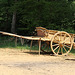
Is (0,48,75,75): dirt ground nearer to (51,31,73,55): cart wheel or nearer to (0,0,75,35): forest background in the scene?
(51,31,73,55): cart wheel

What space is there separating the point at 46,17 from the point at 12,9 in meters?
4.26

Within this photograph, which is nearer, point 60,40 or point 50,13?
point 60,40

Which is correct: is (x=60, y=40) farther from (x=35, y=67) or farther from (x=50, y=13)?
(x=50, y=13)

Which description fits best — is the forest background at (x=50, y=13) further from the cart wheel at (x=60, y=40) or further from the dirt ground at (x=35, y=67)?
the dirt ground at (x=35, y=67)

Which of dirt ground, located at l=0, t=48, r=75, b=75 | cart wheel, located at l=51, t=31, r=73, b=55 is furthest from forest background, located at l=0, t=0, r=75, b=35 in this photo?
dirt ground, located at l=0, t=48, r=75, b=75

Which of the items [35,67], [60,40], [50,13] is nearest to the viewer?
[35,67]

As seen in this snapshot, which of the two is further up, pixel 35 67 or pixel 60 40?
pixel 60 40

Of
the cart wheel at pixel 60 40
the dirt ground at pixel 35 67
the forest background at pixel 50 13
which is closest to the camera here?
the dirt ground at pixel 35 67

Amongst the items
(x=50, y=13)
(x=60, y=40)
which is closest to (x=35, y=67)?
(x=60, y=40)

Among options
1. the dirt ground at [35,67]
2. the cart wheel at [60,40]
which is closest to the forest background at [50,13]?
the cart wheel at [60,40]

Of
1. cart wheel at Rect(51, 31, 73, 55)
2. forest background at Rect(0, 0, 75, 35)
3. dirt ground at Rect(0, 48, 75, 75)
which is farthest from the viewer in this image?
forest background at Rect(0, 0, 75, 35)

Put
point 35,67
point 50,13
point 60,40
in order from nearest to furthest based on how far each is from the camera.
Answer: point 35,67
point 60,40
point 50,13

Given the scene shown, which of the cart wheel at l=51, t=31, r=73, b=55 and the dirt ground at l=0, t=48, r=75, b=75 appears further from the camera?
the cart wheel at l=51, t=31, r=73, b=55

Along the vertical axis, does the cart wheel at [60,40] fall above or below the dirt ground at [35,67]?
above
